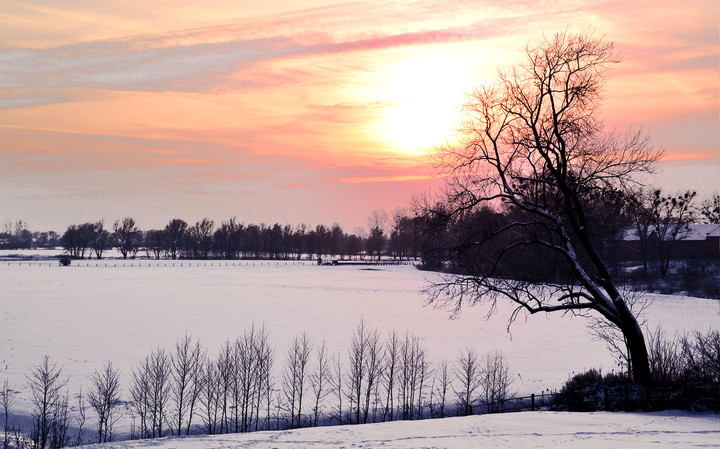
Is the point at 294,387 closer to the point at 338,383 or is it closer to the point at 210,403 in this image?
the point at 338,383

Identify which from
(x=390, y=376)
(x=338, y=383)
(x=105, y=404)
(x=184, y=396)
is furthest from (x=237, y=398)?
(x=390, y=376)

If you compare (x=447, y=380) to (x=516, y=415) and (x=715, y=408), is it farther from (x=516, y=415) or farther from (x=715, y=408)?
(x=715, y=408)

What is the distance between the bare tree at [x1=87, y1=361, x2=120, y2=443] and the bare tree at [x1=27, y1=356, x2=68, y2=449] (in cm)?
123

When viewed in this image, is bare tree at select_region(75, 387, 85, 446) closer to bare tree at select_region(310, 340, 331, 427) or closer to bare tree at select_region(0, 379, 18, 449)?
bare tree at select_region(0, 379, 18, 449)

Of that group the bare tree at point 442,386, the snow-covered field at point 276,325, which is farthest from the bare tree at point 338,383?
the bare tree at point 442,386

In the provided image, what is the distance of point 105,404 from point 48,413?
2.44 metres

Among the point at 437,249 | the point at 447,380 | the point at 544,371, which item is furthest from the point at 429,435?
the point at 544,371

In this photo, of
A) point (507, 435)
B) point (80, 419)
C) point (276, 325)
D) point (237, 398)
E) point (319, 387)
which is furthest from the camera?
point (276, 325)

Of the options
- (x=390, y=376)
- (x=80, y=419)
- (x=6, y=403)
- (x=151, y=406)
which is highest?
(x=390, y=376)

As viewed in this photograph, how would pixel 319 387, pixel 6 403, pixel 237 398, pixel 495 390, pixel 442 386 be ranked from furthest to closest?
pixel 442 386 → pixel 319 387 → pixel 495 390 → pixel 237 398 → pixel 6 403

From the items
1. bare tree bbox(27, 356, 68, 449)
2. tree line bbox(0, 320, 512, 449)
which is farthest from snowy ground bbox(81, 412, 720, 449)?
bare tree bbox(27, 356, 68, 449)

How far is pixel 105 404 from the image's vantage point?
2622 centimetres

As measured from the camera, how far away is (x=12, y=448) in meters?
24.0

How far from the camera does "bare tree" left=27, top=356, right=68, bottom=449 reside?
24.4 meters
